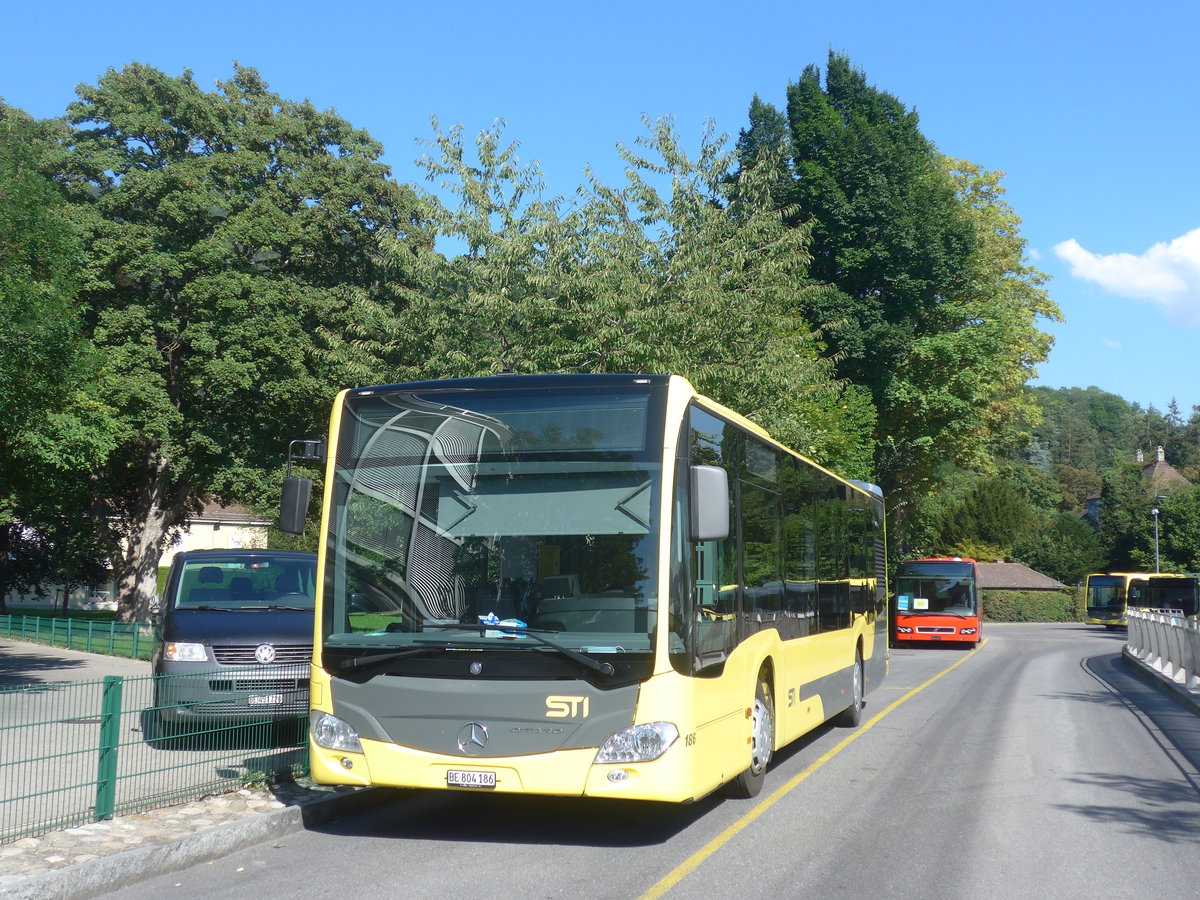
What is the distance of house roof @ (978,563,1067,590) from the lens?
249 ft

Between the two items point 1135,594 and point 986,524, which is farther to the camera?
point 986,524

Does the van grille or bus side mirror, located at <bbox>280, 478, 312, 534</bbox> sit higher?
bus side mirror, located at <bbox>280, 478, 312, 534</bbox>

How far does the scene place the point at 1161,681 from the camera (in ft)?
70.8

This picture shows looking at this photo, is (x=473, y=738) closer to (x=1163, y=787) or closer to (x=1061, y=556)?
(x=1163, y=787)

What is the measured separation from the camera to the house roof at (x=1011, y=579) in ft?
249

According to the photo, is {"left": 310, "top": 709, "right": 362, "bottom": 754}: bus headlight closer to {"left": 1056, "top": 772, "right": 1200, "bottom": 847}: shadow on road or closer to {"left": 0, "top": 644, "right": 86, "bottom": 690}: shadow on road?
{"left": 1056, "top": 772, "right": 1200, "bottom": 847}: shadow on road

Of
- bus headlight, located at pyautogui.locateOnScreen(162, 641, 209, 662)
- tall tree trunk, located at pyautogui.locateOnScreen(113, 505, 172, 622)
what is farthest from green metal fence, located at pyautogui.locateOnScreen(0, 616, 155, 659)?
bus headlight, located at pyautogui.locateOnScreen(162, 641, 209, 662)

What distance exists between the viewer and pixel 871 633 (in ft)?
53.7

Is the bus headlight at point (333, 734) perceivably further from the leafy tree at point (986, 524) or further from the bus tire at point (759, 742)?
the leafy tree at point (986, 524)

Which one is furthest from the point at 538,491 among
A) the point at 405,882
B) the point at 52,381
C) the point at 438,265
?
the point at 438,265

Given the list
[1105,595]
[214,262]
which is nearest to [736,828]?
[214,262]

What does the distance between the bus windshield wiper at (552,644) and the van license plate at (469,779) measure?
878mm

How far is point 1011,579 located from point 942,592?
42.1 meters

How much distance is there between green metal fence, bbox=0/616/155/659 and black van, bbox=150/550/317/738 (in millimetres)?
12041
